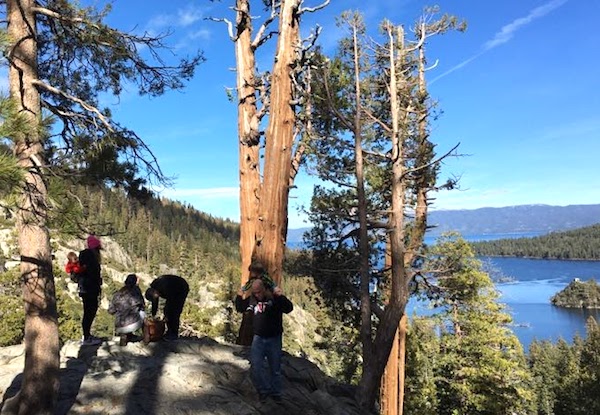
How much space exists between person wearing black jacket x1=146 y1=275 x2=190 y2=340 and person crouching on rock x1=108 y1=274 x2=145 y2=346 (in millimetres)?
241

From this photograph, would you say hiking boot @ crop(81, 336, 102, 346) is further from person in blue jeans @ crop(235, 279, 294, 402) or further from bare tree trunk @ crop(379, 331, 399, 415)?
bare tree trunk @ crop(379, 331, 399, 415)

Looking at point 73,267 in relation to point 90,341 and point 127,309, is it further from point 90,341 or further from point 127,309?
point 90,341

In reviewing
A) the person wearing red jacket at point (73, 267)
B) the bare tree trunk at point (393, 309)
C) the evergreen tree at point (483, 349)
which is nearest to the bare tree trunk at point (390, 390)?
the bare tree trunk at point (393, 309)

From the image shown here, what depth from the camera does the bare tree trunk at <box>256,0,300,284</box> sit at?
799 centimetres

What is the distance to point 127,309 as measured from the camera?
6.96m

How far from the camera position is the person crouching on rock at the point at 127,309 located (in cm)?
695

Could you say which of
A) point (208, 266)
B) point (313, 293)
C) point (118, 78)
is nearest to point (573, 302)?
point (208, 266)

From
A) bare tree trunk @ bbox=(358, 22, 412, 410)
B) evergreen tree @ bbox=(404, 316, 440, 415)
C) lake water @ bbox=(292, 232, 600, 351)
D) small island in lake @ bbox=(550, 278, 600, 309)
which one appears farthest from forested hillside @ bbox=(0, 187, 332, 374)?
small island in lake @ bbox=(550, 278, 600, 309)

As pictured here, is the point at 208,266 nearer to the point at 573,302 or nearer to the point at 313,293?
the point at 573,302

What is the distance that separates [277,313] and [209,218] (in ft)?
612

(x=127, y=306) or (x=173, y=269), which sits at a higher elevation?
(x=127, y=306)

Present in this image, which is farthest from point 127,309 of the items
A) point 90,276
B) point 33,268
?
point 33,268

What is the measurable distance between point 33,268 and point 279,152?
4.68 m

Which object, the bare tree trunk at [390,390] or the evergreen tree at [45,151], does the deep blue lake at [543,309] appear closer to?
the bare tree trunk at [390,390]
